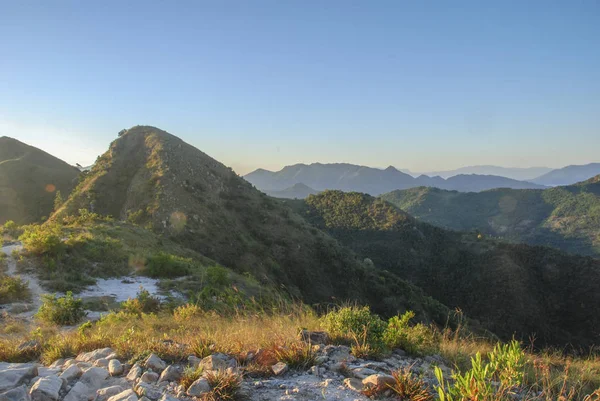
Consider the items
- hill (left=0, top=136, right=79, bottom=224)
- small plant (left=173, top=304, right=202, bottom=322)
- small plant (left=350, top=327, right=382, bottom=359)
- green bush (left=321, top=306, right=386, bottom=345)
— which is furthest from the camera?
hill (left=0, top=136, right=79, bottom=224)

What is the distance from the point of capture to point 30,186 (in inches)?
1816

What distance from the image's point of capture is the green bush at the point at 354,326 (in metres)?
4.55

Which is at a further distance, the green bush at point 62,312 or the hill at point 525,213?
the hill at point 525,213

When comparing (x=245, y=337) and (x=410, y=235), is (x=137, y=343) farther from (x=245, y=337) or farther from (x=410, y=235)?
(x=410, y=235)

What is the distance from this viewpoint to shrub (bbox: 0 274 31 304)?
27.9 ft

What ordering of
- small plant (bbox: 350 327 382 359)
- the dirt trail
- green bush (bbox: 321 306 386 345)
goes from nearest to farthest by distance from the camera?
small plant (bbox: 350 327 382 359), green bush (bbox: 321 306 386 345), the dirt trail

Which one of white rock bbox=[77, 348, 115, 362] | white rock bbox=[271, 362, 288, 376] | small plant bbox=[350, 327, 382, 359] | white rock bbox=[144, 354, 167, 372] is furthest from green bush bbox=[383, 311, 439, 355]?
white rock bbox=[77, 348, 115, 362]

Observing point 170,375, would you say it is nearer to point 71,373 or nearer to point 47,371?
point 71,373

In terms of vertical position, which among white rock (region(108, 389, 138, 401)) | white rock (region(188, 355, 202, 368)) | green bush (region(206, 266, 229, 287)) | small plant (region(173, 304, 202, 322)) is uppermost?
white rock (region(108, 389, 138, 401))

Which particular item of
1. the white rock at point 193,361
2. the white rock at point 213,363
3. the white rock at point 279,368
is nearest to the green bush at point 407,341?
the white rock at point 279,368

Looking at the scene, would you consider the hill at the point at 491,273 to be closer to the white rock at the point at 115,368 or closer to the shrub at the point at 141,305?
the shrub at the point at 141,305

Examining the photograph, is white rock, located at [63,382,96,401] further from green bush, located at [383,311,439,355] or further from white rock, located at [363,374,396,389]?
green bush, located at [383,311,439,355]

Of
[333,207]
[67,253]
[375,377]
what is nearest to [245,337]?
[375,377]

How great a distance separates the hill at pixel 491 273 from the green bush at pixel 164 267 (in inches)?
1890
